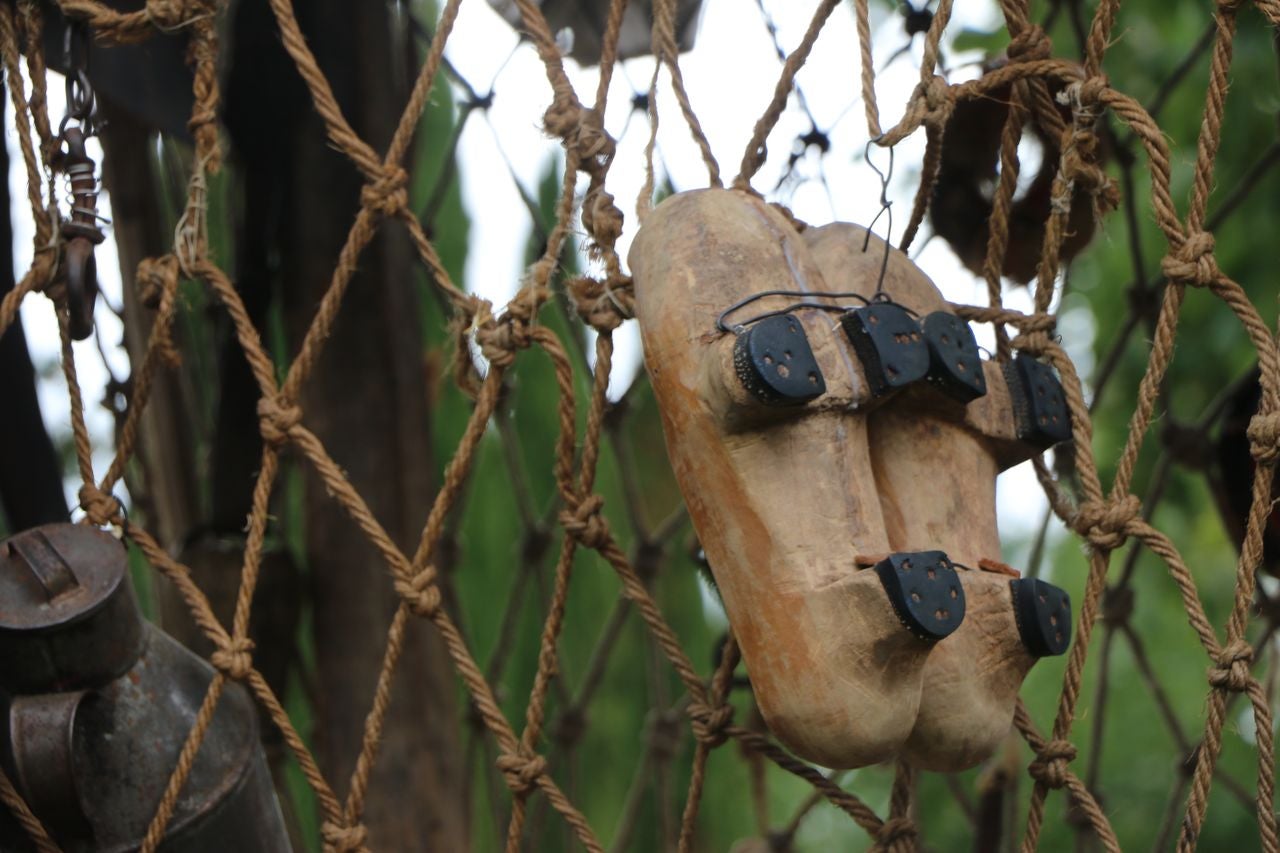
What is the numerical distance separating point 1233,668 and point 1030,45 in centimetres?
32

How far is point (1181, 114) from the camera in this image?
1.81m

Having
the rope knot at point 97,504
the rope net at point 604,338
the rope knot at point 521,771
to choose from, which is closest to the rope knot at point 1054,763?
the rope net at point 604,338

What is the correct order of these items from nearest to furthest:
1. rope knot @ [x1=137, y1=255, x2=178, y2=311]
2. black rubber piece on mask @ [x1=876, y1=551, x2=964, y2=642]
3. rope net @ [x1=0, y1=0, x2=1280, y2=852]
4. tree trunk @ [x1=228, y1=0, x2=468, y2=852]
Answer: black rubber piece on mask @ [x1=876, y1=551, x2=964, y2=642], rope net @ [x1=0, y1=0, x2=1280, y2=852], rope knot @ [x1=137, y1=255, x2=178, y2=311], tree trunk @ [x1=228, y1=0, x2=468, y2=852]

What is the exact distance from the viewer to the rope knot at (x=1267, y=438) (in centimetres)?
68

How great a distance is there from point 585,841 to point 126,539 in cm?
29

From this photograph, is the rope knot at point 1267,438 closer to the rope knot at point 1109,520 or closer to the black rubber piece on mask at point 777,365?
the rope knot at point 1109,520

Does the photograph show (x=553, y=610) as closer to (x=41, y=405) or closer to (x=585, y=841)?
(x=585, y=841)

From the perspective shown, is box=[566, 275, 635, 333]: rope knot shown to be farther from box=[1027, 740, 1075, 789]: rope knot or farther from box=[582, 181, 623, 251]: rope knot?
box=[1027, 740, 1075, 789]: rope knot

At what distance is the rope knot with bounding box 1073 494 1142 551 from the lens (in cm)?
70

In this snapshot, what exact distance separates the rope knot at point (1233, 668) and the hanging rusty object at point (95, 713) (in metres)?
0.48

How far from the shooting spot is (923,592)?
0.60 m

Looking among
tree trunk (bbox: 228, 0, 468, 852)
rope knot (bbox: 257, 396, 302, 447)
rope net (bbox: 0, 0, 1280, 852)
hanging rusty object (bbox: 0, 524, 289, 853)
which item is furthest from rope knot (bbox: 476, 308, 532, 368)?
tree trunk (bbox: 228, 0, 468, 852)

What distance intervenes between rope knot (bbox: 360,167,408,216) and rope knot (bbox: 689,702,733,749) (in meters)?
0.30

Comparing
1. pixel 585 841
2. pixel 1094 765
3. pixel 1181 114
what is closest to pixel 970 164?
pixel 1094 765
